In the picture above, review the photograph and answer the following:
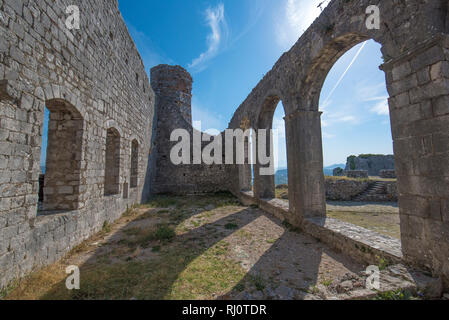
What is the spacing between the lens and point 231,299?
96.3 inches

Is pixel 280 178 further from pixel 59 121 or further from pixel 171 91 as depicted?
pixel 59 121

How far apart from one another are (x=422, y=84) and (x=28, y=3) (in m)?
5.72

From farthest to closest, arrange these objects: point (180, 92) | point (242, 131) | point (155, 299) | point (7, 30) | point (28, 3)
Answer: point (180, 92)
point (242, 131)
point (28, 3)
point (7, 30)
point (155, 299)

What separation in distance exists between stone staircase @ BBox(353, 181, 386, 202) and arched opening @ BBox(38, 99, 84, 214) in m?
13.4

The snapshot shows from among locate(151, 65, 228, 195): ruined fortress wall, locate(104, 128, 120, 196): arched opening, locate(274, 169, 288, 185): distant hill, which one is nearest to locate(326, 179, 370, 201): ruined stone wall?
locate(151, 65, 228, 195): ruined fortress wall

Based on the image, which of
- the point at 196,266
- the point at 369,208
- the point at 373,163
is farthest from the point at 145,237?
the point at 373,163

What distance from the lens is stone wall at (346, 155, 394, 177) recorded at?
949 inches

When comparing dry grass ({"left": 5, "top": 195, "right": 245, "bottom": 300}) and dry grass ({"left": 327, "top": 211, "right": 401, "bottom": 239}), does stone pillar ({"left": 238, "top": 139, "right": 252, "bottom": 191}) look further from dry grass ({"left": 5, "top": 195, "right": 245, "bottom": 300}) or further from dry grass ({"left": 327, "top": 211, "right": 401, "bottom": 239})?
dry grass ({"left": 5, "top": 195, "right": 245, "bottom": 300})

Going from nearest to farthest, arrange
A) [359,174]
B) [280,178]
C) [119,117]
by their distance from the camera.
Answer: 1. [119,117]
2. [359,174]
3. [280,178]

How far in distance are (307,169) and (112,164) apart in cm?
616

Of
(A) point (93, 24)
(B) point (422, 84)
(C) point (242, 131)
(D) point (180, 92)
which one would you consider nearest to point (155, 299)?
(B) point (422, 84)

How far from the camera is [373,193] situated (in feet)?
37.7
